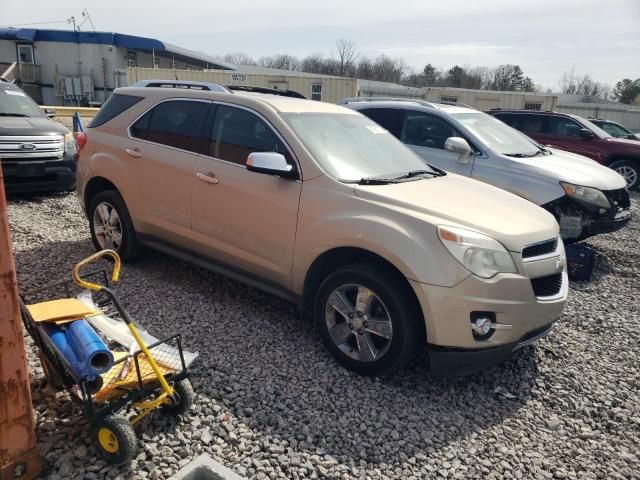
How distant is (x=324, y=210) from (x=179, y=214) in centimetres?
156

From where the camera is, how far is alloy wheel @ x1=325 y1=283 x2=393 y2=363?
326cm

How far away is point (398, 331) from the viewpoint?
3.14 metres

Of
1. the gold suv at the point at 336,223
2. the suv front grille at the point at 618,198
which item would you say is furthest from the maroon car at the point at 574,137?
the gold suv at the point at 336,223

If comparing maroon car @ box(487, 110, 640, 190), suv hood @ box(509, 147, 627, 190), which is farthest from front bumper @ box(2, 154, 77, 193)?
maroon car @ box(487, 110, 640, 190)

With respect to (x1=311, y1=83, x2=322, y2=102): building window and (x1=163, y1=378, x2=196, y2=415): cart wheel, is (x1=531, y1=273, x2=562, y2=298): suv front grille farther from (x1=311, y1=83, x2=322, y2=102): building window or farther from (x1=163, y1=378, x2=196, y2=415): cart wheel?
(x1=311, y1=83, x2=322, y2=102): building window

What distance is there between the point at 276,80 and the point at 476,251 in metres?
24.1

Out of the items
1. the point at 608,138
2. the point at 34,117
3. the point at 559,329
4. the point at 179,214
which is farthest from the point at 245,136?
the point at 608,138

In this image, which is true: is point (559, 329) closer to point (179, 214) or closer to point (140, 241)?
point (179, 214)

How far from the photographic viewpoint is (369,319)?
10.8 feet

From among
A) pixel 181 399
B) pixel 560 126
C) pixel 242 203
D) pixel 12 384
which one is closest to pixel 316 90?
pixel 560 126

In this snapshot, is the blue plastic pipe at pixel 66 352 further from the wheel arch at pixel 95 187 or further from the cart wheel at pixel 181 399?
the wheel arch at pixel 95 187

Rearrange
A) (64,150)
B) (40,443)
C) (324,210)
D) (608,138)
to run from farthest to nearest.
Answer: (608,138)
(64,150)
(324,210)
(40,443)

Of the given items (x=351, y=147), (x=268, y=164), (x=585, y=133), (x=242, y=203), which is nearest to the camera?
(x=268, y=164)

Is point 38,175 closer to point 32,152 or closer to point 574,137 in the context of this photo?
point 32,152
